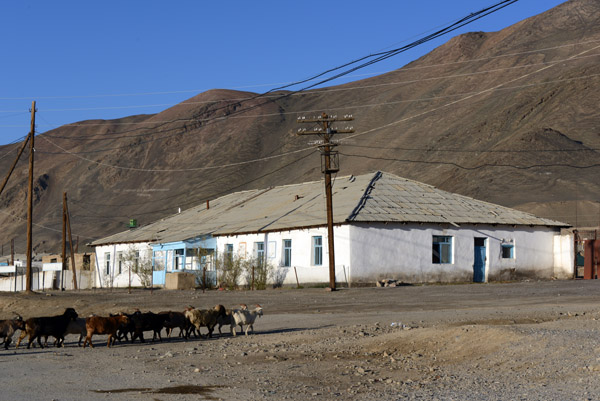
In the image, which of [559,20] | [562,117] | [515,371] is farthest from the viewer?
[559,20]

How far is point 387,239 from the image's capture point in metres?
40.7

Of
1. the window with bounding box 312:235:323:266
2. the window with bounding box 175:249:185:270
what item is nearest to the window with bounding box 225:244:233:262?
the window with bounding box 175:249:185:270

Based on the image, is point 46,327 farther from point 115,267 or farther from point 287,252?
point 115,267

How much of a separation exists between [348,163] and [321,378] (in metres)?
120

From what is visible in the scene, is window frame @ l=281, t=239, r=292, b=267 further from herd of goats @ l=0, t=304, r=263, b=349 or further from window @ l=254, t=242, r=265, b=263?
herd of goats @ l=0, t=304, r=263, b=349

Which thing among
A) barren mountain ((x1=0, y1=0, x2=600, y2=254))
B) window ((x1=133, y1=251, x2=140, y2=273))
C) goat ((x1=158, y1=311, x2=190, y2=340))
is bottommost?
goat ((x1=158, y1=311, x2=190, y2=340))

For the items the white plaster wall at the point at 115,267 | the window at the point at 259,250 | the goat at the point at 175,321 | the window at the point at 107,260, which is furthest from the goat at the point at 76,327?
the window at the point at 107,260

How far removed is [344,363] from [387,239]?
27.4 meters

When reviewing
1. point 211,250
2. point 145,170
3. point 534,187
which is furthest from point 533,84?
point 211,250

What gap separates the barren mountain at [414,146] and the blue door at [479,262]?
36132mm

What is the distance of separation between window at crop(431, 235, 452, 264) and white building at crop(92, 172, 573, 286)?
5 centimetres

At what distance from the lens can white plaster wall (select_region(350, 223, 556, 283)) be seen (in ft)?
131

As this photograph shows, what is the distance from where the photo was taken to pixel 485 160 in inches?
3994

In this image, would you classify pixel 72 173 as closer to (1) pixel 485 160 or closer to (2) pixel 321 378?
(1) pixel 485 160
